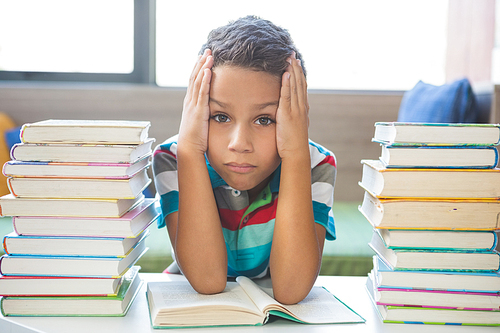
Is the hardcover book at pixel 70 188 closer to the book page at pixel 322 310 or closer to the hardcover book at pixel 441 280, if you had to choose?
the book page at pixel 322 310

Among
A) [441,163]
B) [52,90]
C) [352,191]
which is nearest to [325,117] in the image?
[352,191]

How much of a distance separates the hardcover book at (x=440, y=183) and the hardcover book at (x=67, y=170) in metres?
0.41

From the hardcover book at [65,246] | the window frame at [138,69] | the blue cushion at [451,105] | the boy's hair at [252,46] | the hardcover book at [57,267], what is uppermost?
the window frame at [138,69]

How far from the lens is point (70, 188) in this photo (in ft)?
2.21

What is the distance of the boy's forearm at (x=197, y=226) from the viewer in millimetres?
790

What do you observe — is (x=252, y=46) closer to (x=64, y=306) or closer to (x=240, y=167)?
(x=240, y=167)

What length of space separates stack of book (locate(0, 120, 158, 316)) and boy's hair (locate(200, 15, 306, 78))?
24cm

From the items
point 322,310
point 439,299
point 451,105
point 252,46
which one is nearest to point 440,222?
point 439,299

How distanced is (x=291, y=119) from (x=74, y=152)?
393mm

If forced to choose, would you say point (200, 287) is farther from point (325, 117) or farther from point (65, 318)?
point (325, 117)

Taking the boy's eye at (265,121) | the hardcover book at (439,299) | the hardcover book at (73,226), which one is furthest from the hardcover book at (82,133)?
the hardcover book at (439,299)

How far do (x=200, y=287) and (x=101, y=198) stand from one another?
0.23 metres

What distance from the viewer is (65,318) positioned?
678 millimetres

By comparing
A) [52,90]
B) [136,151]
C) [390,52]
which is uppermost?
[390,52]
